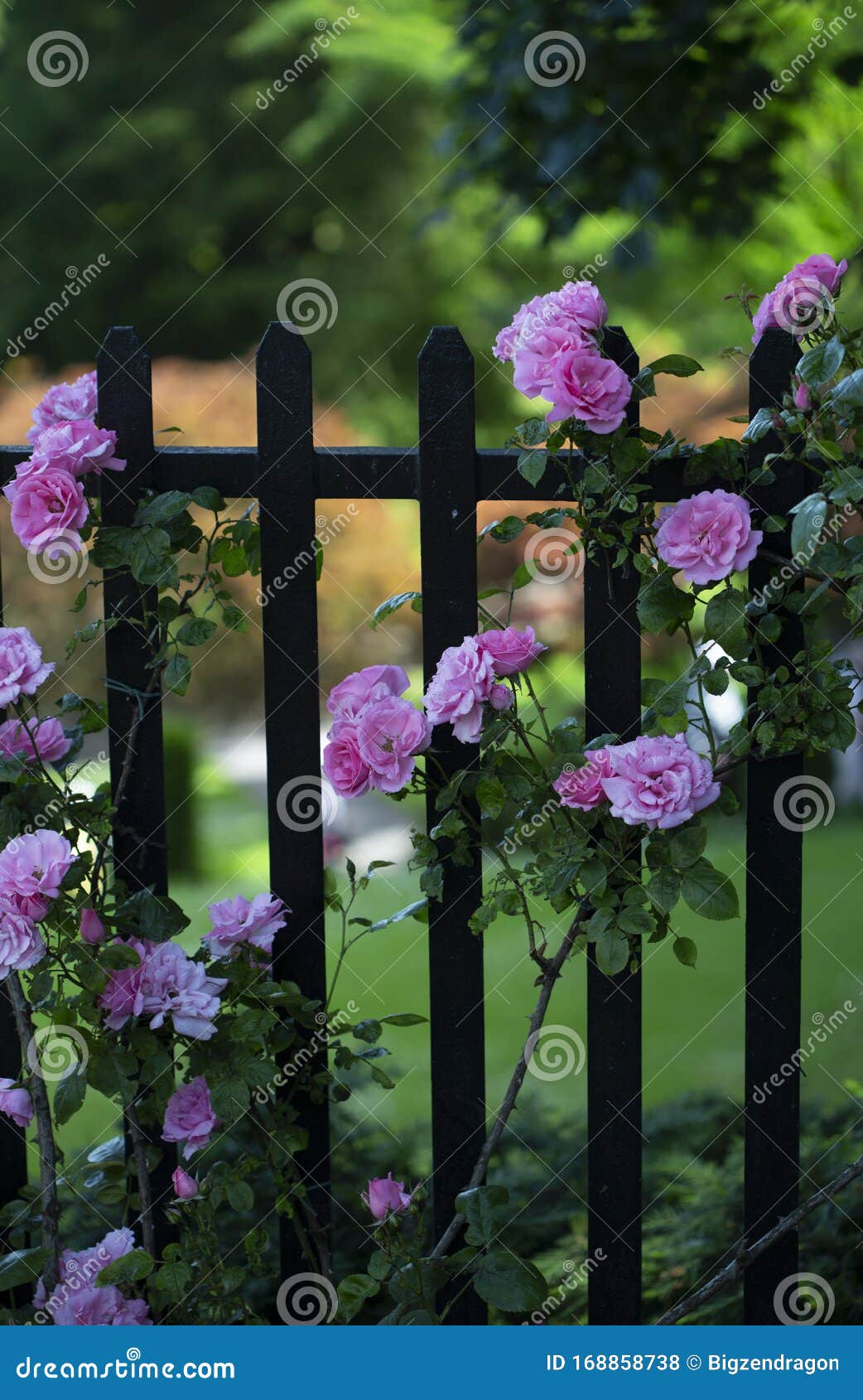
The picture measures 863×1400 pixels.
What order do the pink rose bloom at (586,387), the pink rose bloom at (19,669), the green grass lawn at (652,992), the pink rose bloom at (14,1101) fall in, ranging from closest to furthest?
the pink rose bloom at (586,387), the pink rose bloom at (19,669), the pink rose bloom at (14,1101), the green grass lawn at (652,992)

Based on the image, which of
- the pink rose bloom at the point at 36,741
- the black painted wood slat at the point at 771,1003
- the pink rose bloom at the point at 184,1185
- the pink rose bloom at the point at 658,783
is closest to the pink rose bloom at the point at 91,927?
the pink rose bloom at the point at 36,741

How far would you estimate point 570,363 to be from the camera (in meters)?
1.55

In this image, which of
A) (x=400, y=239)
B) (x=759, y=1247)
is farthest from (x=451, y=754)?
(x=400, y=239)

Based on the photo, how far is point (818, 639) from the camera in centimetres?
169

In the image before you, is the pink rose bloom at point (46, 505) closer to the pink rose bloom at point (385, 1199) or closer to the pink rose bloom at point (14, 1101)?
the pink rose bloom at point (14, 1101)

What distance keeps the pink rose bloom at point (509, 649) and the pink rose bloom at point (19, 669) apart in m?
0.55

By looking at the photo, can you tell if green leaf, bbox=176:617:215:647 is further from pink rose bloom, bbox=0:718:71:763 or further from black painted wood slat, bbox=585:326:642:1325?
black painted wood slat, bbox=585:326:642:1325

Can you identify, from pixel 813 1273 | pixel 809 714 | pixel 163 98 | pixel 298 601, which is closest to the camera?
pixel 809 714

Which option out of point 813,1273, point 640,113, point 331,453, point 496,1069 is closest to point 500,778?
point 331,453

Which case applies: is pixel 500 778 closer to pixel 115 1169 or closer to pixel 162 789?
pixel 162 789

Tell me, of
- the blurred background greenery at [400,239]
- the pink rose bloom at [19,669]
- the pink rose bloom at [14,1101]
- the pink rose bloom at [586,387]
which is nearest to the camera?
the pink rose bloom at [586,387]

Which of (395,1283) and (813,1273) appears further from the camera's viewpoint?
(813,1273)

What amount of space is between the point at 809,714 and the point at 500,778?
1.30 feet

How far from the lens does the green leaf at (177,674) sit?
167 cm
